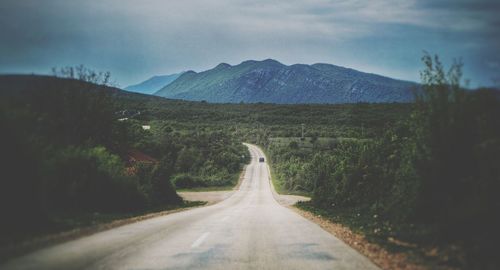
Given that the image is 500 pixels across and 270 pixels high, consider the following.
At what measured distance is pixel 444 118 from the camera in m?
10.7

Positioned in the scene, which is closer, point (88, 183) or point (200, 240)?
point (200, 240)

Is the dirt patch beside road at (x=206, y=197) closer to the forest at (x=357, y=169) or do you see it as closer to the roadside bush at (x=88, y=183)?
the forest at (x=357, y=169)

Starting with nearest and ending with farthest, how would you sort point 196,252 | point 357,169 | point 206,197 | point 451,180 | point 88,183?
1. point 196,252
2. point 451,180
3. point 88,183
4. point 357,169
5. point 206,197

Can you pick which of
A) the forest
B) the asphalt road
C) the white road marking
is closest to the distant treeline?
the forest

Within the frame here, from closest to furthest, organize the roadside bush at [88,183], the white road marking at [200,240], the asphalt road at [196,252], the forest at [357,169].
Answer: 1. the asphalt road at [196,252]
2. the forest at [357,169]
3. the white road marking at [200,240]
4. the roadside bush at [88,183]

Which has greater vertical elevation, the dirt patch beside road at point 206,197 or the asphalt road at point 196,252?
the asphalt road at point 196,252

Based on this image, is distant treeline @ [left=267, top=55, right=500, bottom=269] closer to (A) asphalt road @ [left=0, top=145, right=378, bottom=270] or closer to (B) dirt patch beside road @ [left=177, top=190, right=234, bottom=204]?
(A) asphalt road @ [left=0, top=145, right=378, bottom=270]

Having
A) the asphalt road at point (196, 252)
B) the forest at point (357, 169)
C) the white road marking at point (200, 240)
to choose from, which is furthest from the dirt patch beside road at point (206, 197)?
the asphalt road at point (196, 252)

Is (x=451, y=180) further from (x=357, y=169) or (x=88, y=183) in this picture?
(x=88, y=183)

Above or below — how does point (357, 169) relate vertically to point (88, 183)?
above

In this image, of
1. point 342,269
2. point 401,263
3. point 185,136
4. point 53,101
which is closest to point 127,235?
point 342,269

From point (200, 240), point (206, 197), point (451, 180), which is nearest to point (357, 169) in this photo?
point (451, 180)

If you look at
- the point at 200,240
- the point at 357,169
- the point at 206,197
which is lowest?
the point at 206,197

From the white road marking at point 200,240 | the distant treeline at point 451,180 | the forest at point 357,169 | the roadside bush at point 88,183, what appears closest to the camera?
the distant treeline at point 451,180
